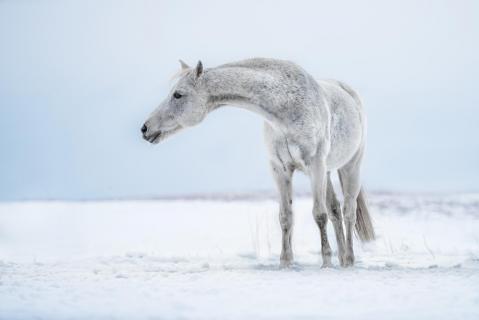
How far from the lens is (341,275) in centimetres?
534

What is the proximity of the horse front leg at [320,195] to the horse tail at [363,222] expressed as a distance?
5.61ft

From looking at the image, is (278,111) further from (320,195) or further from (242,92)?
(320,195)

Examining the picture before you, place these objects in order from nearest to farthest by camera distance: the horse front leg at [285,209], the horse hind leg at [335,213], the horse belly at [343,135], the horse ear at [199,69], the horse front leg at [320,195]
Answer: the horse ear at [199,69]
the horse front leg at [320,195]
the horse front leg at [285,209]
the horse belly at [343,135]
the horse hind leg at [335,213]

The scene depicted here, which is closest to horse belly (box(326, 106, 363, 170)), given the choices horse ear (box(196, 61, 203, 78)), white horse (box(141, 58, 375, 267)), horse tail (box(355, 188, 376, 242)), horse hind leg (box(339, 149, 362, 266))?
white horse (box(141, 58, 375, 267))

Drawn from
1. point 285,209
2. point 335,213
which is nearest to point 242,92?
point 285,209

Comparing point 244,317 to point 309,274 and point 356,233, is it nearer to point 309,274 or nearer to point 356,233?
point 309,274

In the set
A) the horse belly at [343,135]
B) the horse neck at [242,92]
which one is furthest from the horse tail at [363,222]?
the horse neck at [242,92]

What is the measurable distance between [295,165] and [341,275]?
1.36 metres

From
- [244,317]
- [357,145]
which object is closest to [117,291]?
[244,317]

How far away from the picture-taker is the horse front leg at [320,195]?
5930 millimetres

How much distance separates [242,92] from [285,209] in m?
1.45

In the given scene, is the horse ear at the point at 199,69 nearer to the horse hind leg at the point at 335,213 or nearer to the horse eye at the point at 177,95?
the horse eye at the point at 177,95

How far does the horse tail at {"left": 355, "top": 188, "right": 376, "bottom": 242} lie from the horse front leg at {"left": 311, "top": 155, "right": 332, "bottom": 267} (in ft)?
5.61

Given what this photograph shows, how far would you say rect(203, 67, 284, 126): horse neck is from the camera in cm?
580
